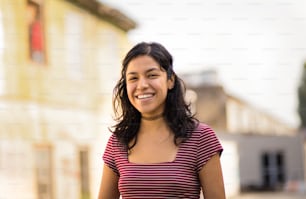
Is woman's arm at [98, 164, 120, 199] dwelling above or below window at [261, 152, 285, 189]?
above

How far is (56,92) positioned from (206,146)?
2380mm

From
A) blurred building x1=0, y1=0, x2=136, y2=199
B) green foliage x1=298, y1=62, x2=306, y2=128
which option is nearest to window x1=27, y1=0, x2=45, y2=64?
blurred building x1=0, y1=0, x2=136, y2=199

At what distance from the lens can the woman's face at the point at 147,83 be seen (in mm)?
1094

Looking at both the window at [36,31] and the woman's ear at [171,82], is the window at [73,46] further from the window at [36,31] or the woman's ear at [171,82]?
the woman's ear at [171,82]

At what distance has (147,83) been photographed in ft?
3.58

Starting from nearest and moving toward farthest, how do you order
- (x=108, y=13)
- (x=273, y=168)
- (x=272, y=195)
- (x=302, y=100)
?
(x=108, y=13) → (x=302, y=100) → (x=272, y=195) → (x=273, y=168)

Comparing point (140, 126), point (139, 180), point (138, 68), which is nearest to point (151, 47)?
point (138, 68)

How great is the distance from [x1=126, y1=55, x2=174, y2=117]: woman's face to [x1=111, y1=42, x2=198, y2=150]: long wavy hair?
14mm

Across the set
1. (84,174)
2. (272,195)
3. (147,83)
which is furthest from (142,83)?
(272,195)

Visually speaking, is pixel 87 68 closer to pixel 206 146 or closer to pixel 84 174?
pixel 84 174

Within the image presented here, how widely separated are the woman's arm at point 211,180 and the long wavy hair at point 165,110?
8 centimetres

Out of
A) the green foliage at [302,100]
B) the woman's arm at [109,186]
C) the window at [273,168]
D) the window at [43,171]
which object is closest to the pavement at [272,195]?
the window at [273,168]

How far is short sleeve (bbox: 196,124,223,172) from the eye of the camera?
1062mm

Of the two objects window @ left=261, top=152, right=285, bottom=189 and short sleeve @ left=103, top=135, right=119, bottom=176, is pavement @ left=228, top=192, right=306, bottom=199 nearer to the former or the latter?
window @ left=261, top=152, right=285, bottom=189
